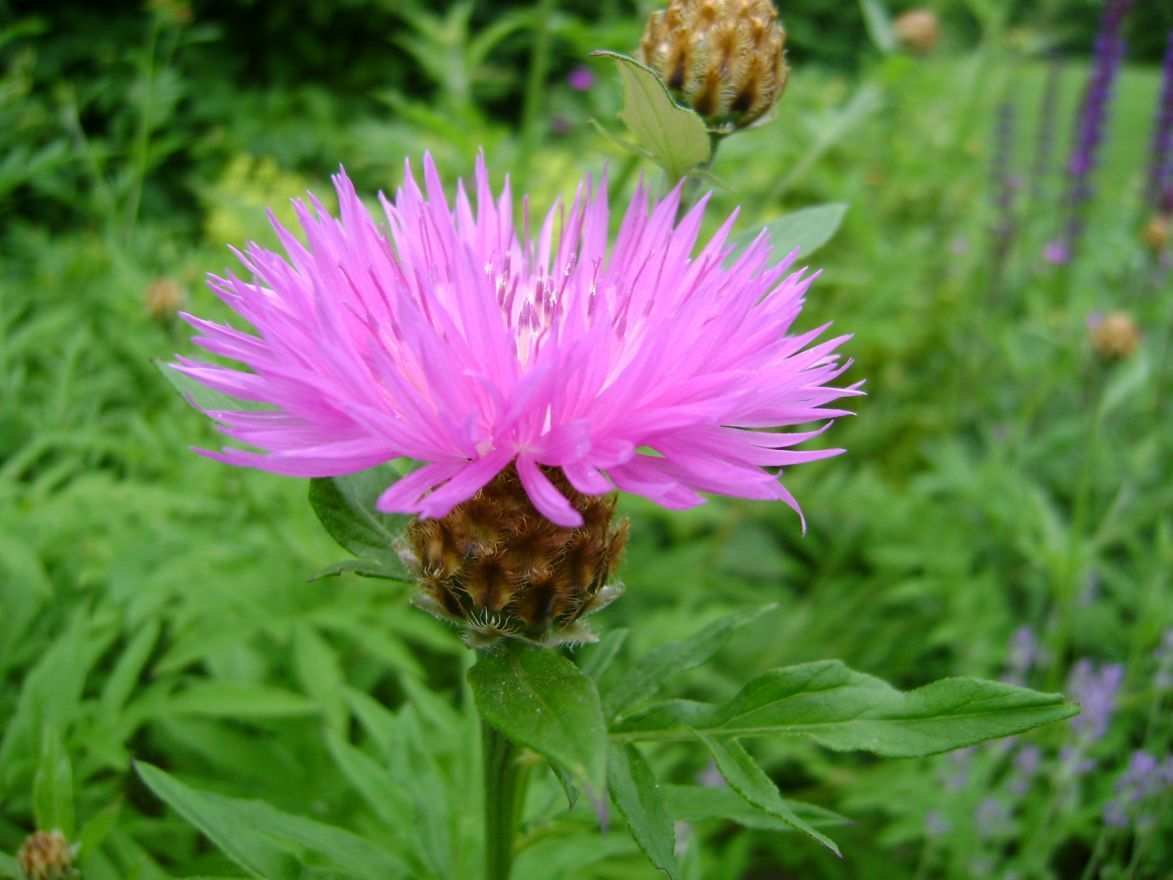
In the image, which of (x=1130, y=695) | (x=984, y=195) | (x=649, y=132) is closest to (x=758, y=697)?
(x=649, y=132)

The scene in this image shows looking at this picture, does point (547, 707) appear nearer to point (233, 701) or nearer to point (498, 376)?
point (498, 376)

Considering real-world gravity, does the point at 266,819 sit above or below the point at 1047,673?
above

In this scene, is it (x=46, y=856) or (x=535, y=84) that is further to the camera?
(x=535, y=84)

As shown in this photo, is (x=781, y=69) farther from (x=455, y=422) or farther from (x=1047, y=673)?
(x=1047, y=673)

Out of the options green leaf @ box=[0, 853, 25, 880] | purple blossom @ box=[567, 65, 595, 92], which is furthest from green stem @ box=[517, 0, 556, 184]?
purple blossom @ box=[567, 65, 595, 92]

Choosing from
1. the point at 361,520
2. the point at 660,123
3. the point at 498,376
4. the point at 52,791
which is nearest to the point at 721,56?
the point at 660,123

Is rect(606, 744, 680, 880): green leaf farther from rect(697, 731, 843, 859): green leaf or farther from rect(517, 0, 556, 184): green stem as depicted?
rect(517, 0, 556, 184): green stem

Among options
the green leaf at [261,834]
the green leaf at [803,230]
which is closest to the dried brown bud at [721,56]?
the green leaf at [803,230]
